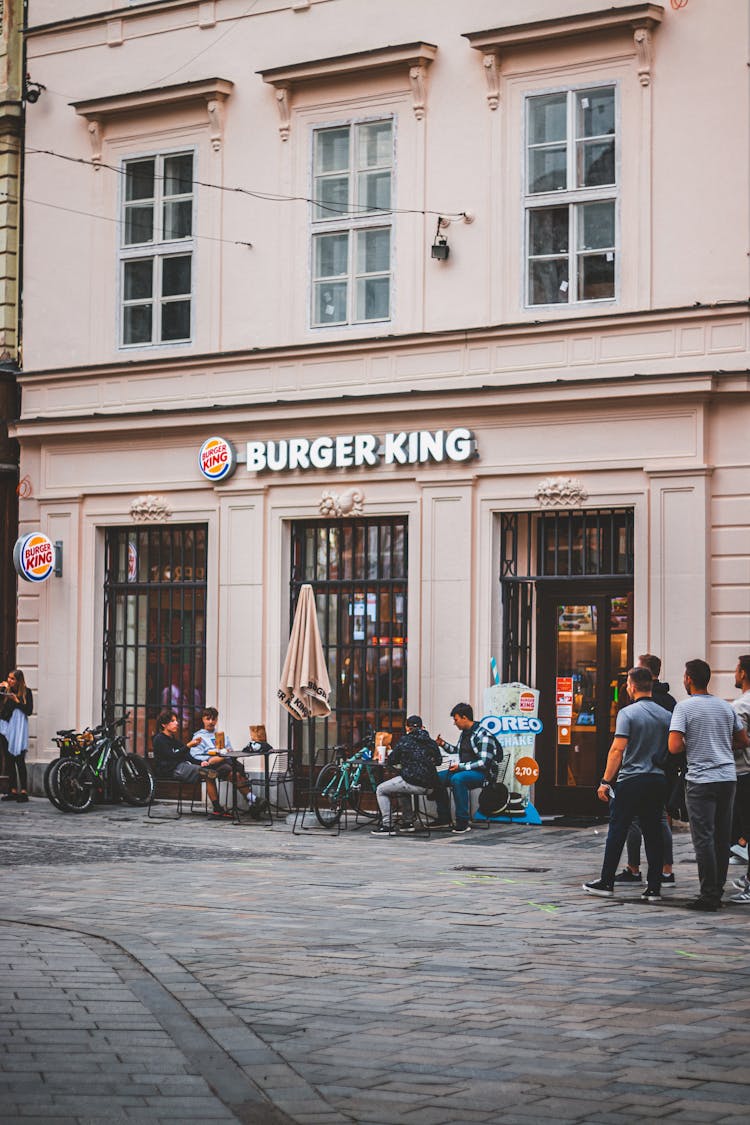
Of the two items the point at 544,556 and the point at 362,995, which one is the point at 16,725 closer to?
the point at 544,556

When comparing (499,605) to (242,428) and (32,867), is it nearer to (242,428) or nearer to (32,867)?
(242,428)

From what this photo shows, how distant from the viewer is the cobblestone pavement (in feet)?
21.8

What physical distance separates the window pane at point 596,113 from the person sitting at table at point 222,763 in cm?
779

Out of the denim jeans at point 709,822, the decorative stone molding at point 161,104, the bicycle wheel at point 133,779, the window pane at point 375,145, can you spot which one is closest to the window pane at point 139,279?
the decorative stone molding at point 161,104

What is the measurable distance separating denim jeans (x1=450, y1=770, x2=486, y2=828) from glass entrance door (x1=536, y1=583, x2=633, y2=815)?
4.70 feet

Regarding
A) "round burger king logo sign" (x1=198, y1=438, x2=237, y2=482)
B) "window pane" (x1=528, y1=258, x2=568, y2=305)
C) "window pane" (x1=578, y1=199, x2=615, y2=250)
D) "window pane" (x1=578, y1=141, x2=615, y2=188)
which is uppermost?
"window pane" (x1=578, y1=141, x2=615, y2=188)

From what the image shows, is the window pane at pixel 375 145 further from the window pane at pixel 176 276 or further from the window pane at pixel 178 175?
the window pane at pixel 176 276

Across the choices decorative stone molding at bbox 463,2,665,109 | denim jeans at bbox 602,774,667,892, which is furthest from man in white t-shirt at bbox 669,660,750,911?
decorative stone molding at bbox 463,2,665,109

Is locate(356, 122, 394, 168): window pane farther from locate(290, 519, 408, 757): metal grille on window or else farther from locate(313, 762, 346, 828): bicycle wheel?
locate(313, 762, 346, 828): bicycle wheel

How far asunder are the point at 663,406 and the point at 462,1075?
1217cm

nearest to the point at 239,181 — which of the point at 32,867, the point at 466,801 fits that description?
the point at 466,801

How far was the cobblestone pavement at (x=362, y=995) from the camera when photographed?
21.8 ft

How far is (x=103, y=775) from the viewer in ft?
69.8

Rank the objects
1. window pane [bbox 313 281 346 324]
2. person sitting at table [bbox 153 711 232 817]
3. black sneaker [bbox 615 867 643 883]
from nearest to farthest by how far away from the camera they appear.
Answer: black sneaker [bbox 615 867 643 883], person sitting at table [bbox 153 711 232 817], window pane [bbox 313 281 346 324]
